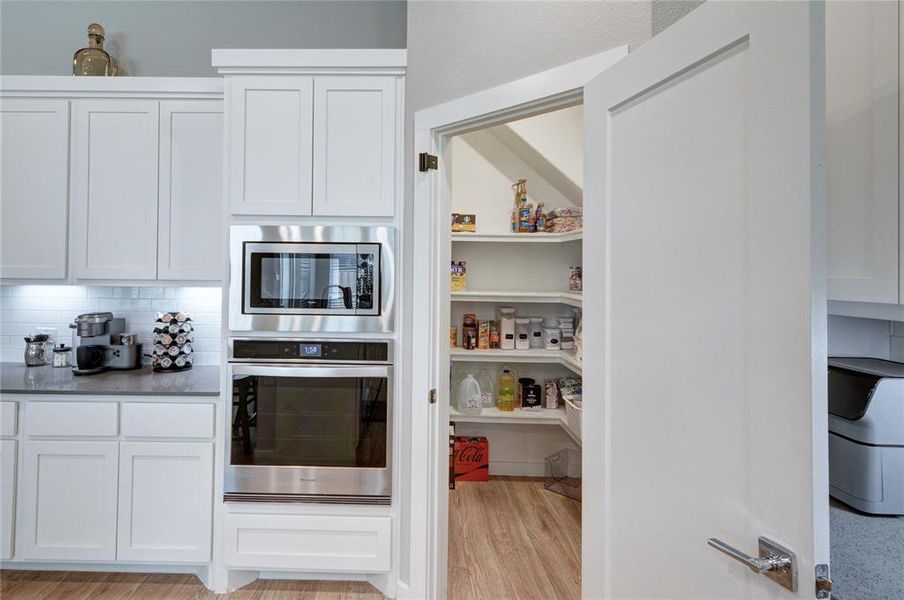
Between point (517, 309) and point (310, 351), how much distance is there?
167 centimetres

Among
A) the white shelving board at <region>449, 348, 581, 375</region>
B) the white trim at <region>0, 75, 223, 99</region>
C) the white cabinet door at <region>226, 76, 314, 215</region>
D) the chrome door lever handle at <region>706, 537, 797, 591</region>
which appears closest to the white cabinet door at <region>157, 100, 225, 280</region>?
the white trim at <region>0, 75, 223, 99</region>

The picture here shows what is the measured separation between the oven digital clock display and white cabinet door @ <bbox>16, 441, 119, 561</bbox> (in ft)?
3.10

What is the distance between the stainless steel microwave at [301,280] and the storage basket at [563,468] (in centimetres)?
188

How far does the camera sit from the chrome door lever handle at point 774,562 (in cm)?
71

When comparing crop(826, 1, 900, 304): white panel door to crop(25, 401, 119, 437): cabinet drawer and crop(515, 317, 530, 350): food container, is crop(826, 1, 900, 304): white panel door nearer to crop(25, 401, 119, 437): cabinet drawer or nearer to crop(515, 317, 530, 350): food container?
crop(515, 317, 530, 350): food container

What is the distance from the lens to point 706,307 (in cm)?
89

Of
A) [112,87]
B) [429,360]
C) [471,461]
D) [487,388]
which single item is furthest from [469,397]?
[112,87]

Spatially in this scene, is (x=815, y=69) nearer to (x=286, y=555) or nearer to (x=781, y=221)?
(x=781, y=221)

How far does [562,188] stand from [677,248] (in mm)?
2151

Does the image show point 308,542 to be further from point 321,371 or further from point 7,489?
point 7,489

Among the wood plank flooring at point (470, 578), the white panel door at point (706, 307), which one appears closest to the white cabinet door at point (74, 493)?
the wood plank flooring at point (470, 578)

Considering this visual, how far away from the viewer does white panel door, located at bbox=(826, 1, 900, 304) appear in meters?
0.98

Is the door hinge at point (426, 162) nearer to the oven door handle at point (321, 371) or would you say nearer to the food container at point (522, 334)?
the oven door handle at point (321, 371)

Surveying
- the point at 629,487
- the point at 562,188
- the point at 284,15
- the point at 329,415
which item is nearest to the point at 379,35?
the point at 284,15
